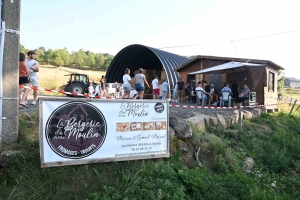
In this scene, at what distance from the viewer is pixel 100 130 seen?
3811 millimetres

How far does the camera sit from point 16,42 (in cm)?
393

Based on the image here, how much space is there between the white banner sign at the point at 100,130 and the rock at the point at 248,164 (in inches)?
91.4

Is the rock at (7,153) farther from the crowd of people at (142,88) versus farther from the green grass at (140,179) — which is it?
the crowd of people at (142,88)

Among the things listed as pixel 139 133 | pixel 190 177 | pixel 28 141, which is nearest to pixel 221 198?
pixel 190 177

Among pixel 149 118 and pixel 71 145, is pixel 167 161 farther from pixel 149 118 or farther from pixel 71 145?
pixel 71 145

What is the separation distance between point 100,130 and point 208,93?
11001 mm

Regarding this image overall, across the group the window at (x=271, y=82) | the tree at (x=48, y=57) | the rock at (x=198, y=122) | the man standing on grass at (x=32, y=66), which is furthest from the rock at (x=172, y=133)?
the tree at (x=48, y=57)

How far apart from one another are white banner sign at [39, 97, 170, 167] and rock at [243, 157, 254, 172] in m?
2.32

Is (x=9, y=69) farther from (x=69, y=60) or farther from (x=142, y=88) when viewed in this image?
(x=69, y=60)

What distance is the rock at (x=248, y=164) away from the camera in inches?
216

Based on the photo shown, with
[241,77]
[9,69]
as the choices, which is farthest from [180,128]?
[241,77]

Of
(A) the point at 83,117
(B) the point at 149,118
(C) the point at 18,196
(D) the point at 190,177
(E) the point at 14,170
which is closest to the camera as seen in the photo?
(C) the point at 18,196

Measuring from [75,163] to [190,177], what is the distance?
1.87 m

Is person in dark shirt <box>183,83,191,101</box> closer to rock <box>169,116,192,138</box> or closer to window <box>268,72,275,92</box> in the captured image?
window <box>268,72,275,92</box>
